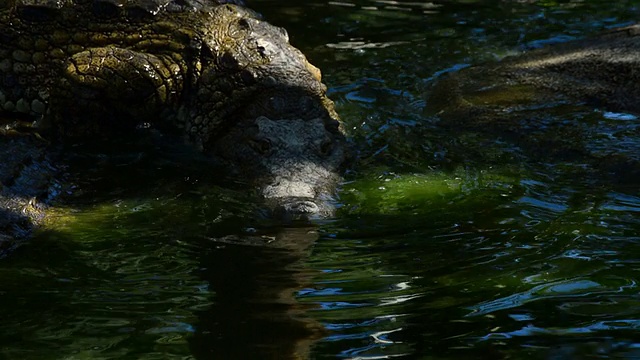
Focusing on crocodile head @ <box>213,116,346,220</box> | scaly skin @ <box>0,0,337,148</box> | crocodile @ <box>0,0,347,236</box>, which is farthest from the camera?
→ scaly skin @ <box>0,0,337,148</box>

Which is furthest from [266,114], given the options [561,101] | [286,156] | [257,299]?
[257,299]

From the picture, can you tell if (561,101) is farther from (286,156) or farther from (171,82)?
(171,82)

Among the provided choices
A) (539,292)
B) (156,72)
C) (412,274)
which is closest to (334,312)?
(412,274)

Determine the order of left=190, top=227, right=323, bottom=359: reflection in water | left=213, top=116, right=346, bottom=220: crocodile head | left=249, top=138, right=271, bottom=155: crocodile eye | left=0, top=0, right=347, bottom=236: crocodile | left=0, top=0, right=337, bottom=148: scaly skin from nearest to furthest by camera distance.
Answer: left=190, top=227, right=323, bottom=359: reflection in water, left=213, top=116, right=346, bottom=220: crocodile head, left=249, top=138, right=271, bottom=155: crocodile eye, left=0, top=0, right=347, bottom=236: crocodile, left=0, top=0, right=337, bottom=148: scaly skin

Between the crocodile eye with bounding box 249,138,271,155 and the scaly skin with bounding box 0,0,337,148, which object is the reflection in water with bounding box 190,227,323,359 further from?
the scaly skin with bounding box 0,0,337,148

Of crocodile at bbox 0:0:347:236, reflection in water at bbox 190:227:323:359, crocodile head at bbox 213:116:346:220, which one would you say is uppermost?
crocodile at bbox 0:0:347:236

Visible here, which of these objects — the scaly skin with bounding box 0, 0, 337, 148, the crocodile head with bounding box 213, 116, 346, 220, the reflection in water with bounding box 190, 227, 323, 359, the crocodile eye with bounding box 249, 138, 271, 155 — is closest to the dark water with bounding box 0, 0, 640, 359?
the reflection in water with bounding box 190, 227, 323, 359

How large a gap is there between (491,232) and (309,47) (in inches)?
153

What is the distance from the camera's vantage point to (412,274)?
4.22 metres

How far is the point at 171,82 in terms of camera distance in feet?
21.7

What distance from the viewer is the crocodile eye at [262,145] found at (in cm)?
599

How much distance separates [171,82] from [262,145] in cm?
99

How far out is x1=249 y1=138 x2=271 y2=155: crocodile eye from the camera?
5.99m

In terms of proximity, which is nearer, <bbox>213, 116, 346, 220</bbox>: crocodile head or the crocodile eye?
<bbox>213, 116, 346, 220</bbox>: crocodile head
